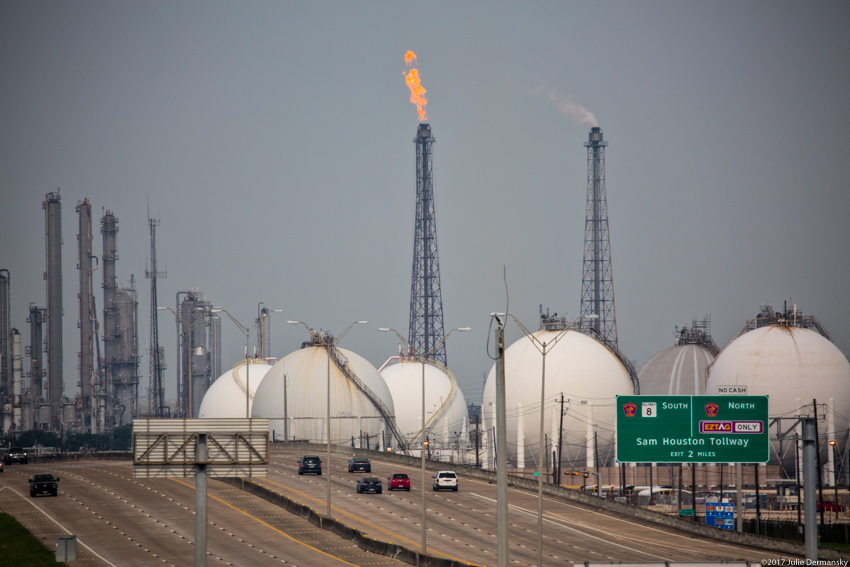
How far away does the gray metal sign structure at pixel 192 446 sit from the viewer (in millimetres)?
27516

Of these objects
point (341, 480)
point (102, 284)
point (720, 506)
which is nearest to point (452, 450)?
point (341, 480)

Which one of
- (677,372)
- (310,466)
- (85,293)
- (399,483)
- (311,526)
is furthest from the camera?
(85,293)

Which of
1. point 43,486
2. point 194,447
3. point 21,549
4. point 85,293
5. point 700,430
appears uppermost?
point 85,293

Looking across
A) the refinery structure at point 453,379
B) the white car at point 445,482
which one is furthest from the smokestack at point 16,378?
the white car at point 445,482

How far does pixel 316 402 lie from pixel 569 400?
22695 mm

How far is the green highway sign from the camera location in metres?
52.2

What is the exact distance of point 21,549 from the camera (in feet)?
147

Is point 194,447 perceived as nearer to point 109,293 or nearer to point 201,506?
point 201,506

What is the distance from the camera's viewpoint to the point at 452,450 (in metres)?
105

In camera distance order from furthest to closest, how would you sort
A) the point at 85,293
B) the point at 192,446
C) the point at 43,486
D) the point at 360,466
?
the point at 85,293 → the point at 360,466 → the point at 43,486 → the point at 192,446

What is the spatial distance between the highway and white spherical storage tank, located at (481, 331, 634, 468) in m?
23.8

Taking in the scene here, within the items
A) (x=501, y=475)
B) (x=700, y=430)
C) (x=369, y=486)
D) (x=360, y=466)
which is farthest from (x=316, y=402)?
(x=501, y=475)

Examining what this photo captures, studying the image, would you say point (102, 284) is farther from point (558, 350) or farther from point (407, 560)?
point (407, 560)

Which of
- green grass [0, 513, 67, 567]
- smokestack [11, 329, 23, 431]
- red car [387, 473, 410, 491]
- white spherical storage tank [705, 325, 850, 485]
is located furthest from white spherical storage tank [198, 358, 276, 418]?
green grass [0, 513, 67, 567]
